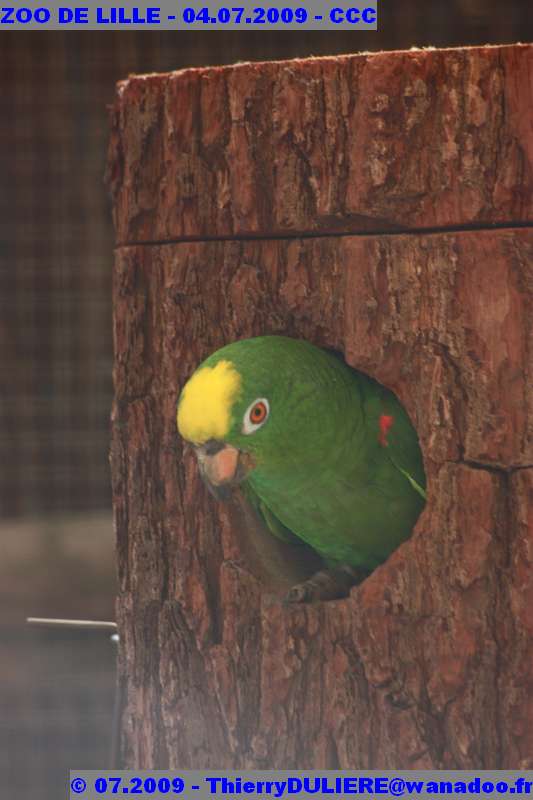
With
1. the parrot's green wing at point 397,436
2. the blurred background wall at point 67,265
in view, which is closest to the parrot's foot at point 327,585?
the parrot's green wing at point 397,436

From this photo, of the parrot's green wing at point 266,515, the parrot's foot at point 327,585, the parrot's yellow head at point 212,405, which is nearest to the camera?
the parrot's yellow head at point 212,405

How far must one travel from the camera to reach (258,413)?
107cm

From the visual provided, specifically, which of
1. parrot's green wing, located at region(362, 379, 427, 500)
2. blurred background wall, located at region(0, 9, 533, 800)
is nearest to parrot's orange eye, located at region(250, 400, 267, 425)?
parrot's green wing, located at region(362, 379, 427, 500)

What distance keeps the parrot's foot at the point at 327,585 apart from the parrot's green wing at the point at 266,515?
0.21ft

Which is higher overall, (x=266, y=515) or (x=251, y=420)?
(x=251, y=420)

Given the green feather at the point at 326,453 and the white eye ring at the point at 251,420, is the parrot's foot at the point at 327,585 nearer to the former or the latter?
the green feather at the point at 326,453

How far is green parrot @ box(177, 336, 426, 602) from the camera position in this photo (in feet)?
3.45

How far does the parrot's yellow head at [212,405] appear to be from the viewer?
3.42ft

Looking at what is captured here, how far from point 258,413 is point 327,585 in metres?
0.23

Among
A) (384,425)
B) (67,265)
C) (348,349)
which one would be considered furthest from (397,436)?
(67,265)

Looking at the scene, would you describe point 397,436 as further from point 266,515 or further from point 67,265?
point 67,265

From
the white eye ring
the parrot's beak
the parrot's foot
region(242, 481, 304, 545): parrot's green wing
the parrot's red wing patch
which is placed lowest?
the parrot's foot

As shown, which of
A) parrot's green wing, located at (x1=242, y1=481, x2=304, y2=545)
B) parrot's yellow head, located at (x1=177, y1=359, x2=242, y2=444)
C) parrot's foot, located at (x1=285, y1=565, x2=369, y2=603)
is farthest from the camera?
parrot's green wing, located at (x1=242, y1=481, x2=304, y2=545)

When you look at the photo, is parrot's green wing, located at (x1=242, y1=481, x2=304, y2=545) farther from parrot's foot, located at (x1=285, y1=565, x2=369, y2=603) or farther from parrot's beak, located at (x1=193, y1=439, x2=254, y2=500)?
parrot's beak, located at (x1=193, y1=439, x2=254, y2=500)
